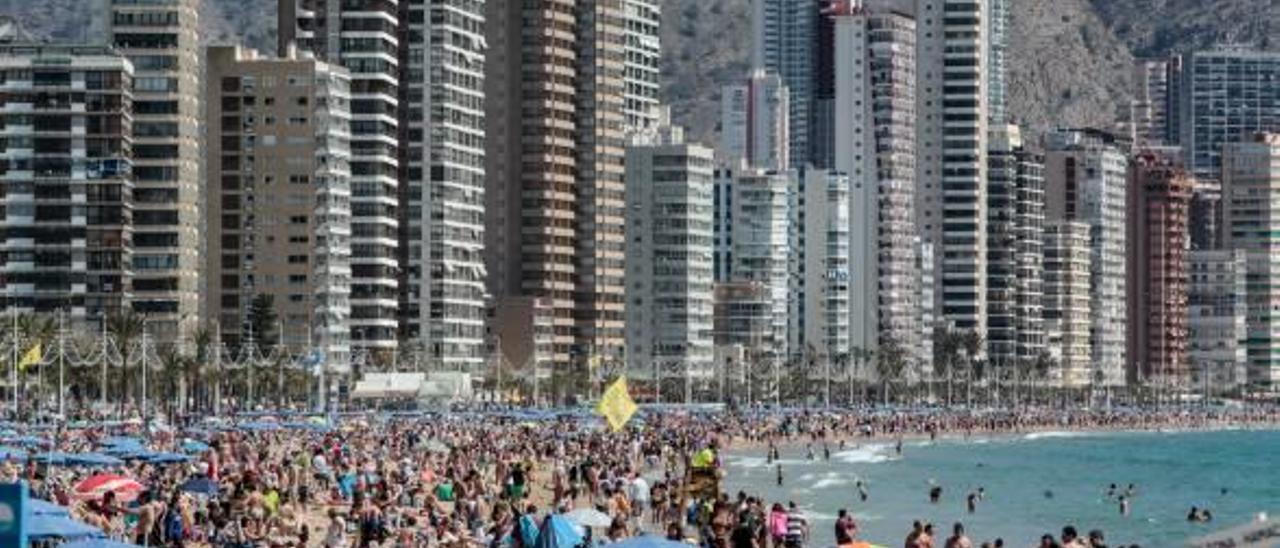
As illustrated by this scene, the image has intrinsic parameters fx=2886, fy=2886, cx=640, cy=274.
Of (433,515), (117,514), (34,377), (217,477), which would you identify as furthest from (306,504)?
(34,377)

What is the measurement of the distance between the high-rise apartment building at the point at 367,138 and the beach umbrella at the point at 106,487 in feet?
373

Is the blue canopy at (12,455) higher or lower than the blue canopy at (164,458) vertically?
higher

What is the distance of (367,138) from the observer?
177 m

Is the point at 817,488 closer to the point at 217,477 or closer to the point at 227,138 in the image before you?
the point at 217,477

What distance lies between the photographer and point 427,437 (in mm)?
114938

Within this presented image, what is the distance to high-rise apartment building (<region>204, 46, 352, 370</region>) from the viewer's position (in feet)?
551

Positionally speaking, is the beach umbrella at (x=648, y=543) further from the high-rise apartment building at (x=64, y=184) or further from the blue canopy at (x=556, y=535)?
the high-rise apartment building at (x=64, y=184)

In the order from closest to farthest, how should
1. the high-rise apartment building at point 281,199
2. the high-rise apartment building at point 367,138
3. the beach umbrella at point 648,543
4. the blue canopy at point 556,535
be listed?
1. the beach umbrella at point 648,543
2. the blue canopy at point 556,535
3. the high-rise apartment building at point 281,199
4. the high-rise apartment building at point 367,138

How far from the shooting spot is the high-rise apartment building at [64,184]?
15438cm

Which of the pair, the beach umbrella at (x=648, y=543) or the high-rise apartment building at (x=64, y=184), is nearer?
the beach umbrella at (x=648, y=543)

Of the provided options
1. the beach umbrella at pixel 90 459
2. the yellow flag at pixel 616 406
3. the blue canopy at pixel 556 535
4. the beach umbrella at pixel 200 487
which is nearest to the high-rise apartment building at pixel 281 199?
the beach umbrella at pixel 90 459

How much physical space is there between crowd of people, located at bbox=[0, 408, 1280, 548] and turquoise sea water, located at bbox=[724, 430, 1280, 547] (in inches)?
110

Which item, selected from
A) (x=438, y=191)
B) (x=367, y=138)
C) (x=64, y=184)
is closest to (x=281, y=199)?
(x=367, y=138)

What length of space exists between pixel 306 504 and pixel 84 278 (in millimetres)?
86053
